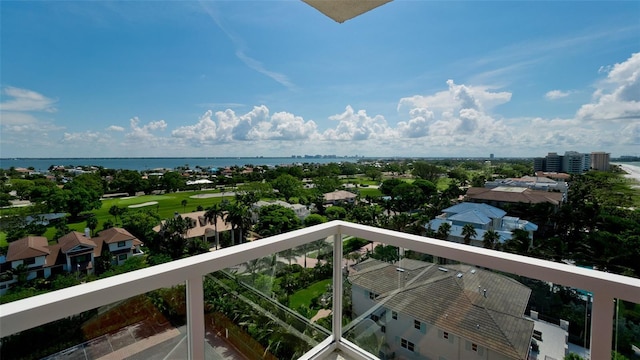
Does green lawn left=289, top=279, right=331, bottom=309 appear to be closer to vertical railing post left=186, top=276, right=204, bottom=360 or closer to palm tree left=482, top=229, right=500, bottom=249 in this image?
vertical railing post left=186, top=276, right=204, bottom=360

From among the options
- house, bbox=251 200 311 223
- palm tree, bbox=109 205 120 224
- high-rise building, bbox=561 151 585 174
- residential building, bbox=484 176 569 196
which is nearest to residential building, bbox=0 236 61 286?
palm tree, bbox=109 205 120 224

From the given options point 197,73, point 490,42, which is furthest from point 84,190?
point 490,42

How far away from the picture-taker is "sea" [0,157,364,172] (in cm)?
630

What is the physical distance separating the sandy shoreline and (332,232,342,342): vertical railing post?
5.02m

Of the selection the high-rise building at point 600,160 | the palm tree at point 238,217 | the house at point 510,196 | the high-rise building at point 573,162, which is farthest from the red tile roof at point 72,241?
the high-rise building at point 600,160

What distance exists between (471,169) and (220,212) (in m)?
7.48

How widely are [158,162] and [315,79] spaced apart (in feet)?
19.0

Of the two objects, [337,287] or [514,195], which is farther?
[514,195]

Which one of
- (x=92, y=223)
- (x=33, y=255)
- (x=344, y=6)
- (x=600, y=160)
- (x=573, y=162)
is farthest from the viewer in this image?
(x=92, y=223)

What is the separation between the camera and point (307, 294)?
1.98 meters

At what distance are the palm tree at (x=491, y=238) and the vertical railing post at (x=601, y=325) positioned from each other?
473 centimetres

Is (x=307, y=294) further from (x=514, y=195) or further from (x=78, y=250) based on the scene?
(x=78, y=250)

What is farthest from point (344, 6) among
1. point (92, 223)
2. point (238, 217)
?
point (238, 217)

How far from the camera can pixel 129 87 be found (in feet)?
34.4
